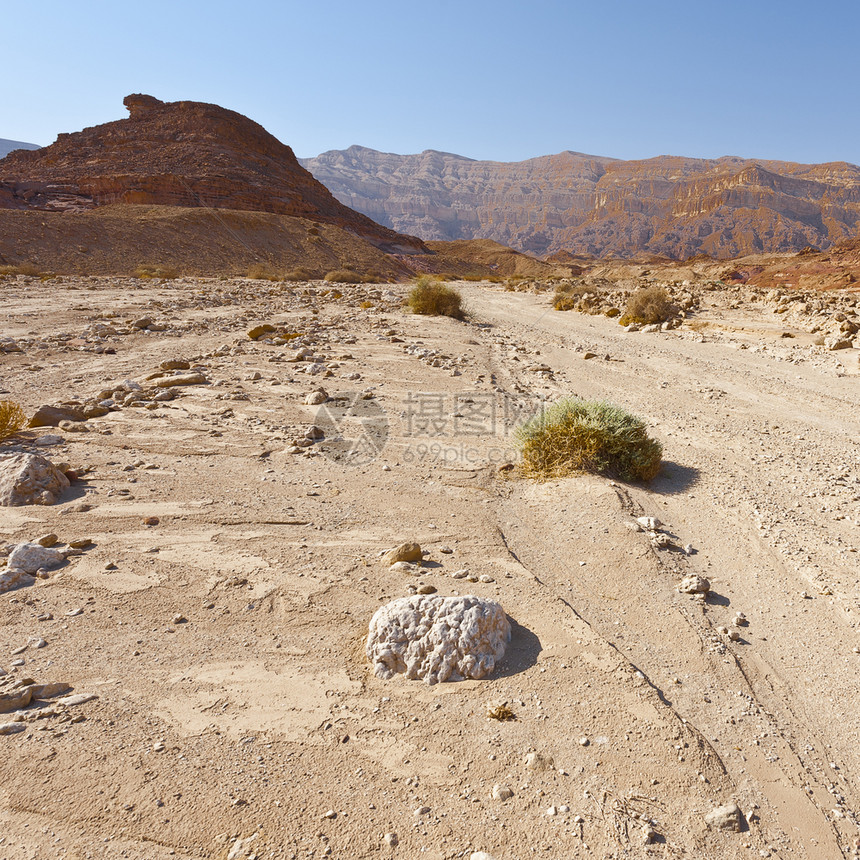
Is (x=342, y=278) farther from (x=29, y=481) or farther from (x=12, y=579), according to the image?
(x=12, y=579)

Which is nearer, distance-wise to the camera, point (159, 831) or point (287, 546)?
point (159, 831)

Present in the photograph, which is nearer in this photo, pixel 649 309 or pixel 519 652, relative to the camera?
pixel 519 652

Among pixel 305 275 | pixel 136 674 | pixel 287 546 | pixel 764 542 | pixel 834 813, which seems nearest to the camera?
pixel 834 813

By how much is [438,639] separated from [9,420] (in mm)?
4628

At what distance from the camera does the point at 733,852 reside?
1790mm

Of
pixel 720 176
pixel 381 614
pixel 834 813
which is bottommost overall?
pixel 834 813

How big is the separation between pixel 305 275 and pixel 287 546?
30.1m

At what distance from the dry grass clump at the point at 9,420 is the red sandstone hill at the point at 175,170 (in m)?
42.6

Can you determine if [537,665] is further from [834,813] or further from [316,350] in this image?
[316,350]

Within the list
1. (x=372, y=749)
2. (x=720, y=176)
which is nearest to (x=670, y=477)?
(x=372, y=749)

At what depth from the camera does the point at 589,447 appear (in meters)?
4.72

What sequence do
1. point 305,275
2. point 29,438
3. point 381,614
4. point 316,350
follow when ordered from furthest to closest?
point 305,275 → point 316,350 → point 29,438 → point 381,614

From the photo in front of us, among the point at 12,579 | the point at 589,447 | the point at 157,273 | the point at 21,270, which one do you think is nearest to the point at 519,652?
the point at 589,447

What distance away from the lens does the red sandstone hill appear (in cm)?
4091
